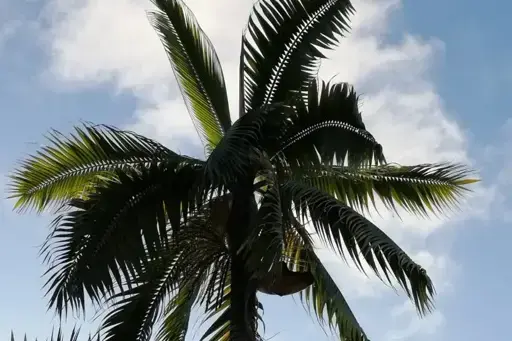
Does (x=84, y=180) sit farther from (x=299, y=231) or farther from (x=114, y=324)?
(x=299, y=231)

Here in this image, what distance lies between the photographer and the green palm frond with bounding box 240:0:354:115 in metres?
10.5

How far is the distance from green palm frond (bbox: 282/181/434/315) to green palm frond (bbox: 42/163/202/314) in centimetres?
124

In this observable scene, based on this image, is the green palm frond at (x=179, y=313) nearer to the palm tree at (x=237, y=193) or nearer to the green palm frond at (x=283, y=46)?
the palm tree at (x=237, y=193)

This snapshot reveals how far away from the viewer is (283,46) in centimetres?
1055

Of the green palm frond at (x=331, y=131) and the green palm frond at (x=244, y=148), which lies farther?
the green palm frond at (x=331, y=131)

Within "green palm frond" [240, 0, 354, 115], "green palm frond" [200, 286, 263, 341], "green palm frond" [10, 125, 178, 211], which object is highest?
"green palm frond" [240, 0, 354, 115]

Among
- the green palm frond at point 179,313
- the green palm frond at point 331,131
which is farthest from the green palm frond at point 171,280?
the green palm frond at point 331,131

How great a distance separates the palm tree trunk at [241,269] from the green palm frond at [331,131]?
0.73 meters

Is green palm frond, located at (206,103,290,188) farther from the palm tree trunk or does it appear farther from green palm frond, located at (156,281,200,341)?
green palm frond, located at (156,281,200,341)

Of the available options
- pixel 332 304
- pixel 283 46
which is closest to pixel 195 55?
pixel 283 46

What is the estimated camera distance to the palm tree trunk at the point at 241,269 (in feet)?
30.6

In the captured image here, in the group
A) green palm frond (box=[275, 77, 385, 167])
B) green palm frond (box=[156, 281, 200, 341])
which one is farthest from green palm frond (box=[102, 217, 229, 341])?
green palm frond (box=[275, 77, 385, 167])

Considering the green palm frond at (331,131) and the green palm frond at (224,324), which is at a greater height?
the green palm frond at (331,131)

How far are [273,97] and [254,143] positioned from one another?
3.59 feet
